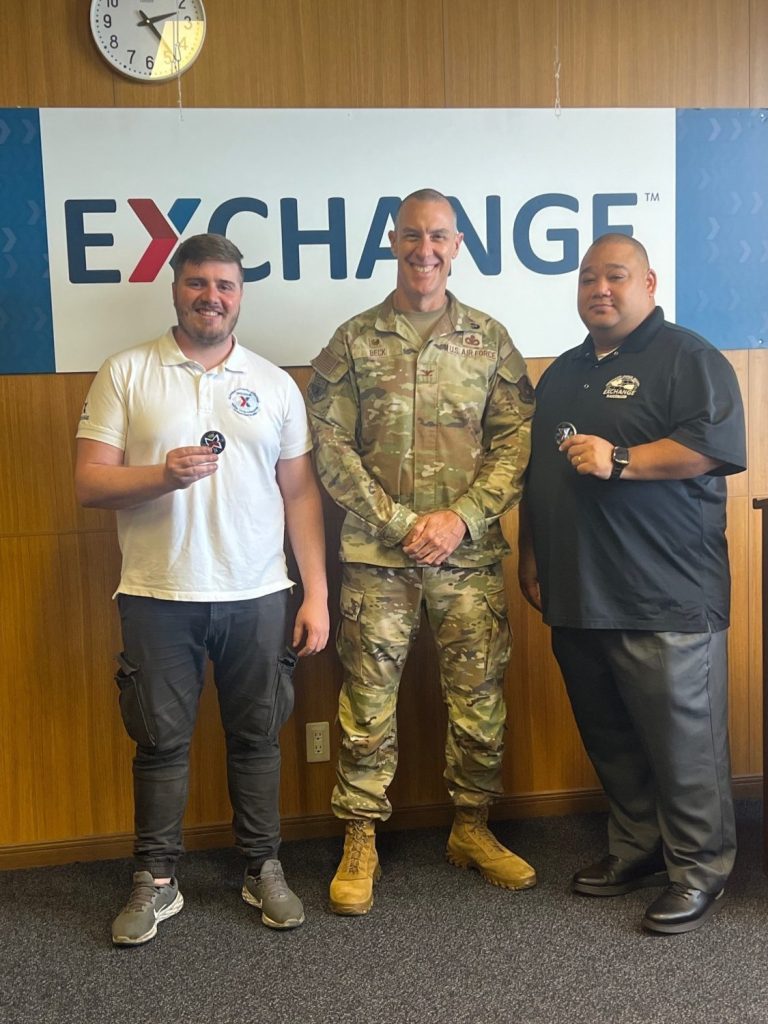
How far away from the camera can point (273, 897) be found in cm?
237

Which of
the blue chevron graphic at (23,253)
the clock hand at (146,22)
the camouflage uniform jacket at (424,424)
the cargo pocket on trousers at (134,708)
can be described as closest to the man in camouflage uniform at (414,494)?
the camouflage uniform jacket at (424,424)

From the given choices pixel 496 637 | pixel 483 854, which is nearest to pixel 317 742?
pixel 483 854

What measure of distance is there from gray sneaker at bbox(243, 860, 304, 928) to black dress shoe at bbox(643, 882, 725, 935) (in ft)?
2.88

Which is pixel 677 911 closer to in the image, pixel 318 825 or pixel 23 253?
pixel 318 825

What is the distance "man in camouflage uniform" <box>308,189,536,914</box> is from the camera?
2.44 m

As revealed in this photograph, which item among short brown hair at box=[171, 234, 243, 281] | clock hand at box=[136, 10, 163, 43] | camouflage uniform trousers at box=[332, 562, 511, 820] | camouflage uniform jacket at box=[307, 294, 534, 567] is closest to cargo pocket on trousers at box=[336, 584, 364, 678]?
camouflage uniform trousers at box=[332, 562, 511, 820]

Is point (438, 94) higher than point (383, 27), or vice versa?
point (383, 27)

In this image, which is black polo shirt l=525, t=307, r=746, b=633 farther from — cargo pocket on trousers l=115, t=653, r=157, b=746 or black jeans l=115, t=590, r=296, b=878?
cargo pocket on trousers l=115, t=653, r=157, b=746

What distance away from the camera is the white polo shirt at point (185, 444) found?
226cm

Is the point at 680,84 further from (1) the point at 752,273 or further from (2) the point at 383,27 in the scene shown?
(2) the point at 383,27

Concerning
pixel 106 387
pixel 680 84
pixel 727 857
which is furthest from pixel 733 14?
pixel 727 857

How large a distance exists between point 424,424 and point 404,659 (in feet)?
2.10

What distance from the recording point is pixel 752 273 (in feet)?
9.72

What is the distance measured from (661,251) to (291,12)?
1.33 m
